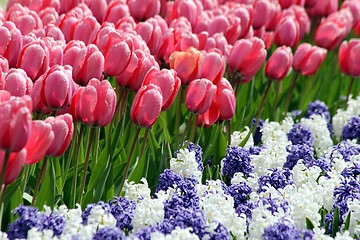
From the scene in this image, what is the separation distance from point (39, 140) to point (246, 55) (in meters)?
1.73

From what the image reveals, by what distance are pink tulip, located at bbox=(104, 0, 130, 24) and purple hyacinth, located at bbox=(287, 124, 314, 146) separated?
122 cm

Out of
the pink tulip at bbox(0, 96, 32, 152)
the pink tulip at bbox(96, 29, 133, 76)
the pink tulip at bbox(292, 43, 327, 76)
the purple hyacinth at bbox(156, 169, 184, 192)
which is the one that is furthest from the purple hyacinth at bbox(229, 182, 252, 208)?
the pink tulip at bbox(292, 43, 327, 76)

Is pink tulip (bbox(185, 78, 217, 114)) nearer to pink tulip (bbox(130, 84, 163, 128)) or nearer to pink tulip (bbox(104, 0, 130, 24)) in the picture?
pink tulip (bbox(130, 84, 163, 128))

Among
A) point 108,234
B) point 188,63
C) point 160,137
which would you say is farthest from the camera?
point 160,137

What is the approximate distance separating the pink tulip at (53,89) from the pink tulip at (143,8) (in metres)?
2.04

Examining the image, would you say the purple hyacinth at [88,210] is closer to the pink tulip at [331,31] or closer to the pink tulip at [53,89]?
the pink tulip at [53,89]

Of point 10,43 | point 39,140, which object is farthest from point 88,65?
point 39,140

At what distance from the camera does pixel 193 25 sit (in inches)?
204

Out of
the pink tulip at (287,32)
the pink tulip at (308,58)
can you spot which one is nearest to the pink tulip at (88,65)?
the pink tulip at (308,58)

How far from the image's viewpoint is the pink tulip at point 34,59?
3.54 metres

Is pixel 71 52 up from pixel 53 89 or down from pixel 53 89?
up

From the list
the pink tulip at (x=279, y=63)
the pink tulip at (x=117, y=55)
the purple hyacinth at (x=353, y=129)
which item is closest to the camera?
the pink tulip at (x=117, y=55)

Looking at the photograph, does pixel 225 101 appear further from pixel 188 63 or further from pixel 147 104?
pixel 147 104

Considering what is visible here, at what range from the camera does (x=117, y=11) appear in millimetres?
4953
